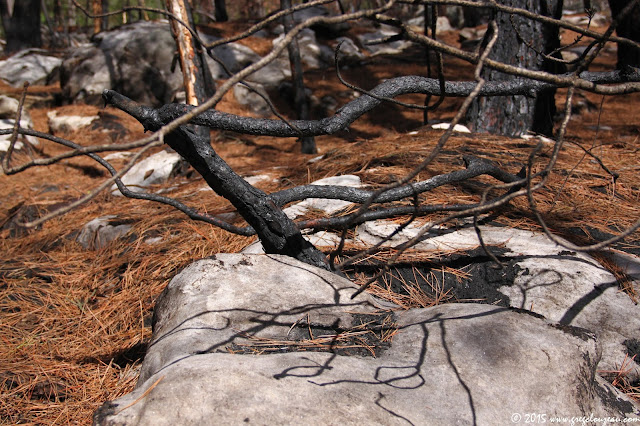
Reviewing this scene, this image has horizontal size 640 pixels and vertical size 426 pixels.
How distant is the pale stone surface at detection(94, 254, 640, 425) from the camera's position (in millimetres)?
1259

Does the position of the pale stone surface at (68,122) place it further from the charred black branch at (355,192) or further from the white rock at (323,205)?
the charred black branch at (355,192)

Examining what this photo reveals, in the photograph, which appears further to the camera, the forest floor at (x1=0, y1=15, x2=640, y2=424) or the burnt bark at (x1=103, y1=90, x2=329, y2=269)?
the forest floor at (x1=0, y1=15, x2=640, y2=424)

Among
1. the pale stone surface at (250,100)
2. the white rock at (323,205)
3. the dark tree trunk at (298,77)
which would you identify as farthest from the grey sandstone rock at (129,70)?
the white rock at (323,205)

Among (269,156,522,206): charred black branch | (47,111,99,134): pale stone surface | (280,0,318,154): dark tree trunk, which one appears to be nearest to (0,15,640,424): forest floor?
(269,156,522,206): charred black branch

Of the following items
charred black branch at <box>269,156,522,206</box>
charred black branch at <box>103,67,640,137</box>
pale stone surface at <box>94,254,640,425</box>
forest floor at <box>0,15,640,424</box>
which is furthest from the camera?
charred black branch at <box>269,156,522,206</box>

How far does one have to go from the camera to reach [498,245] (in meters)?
2.29

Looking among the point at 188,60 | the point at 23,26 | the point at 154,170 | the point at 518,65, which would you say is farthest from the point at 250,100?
the point at 23,26

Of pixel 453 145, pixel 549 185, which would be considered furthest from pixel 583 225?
pixel 453 145

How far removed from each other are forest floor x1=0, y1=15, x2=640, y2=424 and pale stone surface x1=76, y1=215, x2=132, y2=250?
0.06 m

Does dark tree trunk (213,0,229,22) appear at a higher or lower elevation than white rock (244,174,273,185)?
higher

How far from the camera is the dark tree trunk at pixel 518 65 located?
432cm

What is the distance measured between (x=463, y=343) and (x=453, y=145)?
2197 millimetres

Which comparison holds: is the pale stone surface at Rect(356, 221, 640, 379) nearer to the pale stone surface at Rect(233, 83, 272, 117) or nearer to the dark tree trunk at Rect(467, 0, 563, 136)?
the dark tree trunk at Rect(467, 0, 563, 136)

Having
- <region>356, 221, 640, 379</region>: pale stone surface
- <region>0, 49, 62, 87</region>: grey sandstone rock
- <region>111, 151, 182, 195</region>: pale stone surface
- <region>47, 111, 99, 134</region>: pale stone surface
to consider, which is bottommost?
<region>111, 151, 182, 195</region>: pale stone surface
